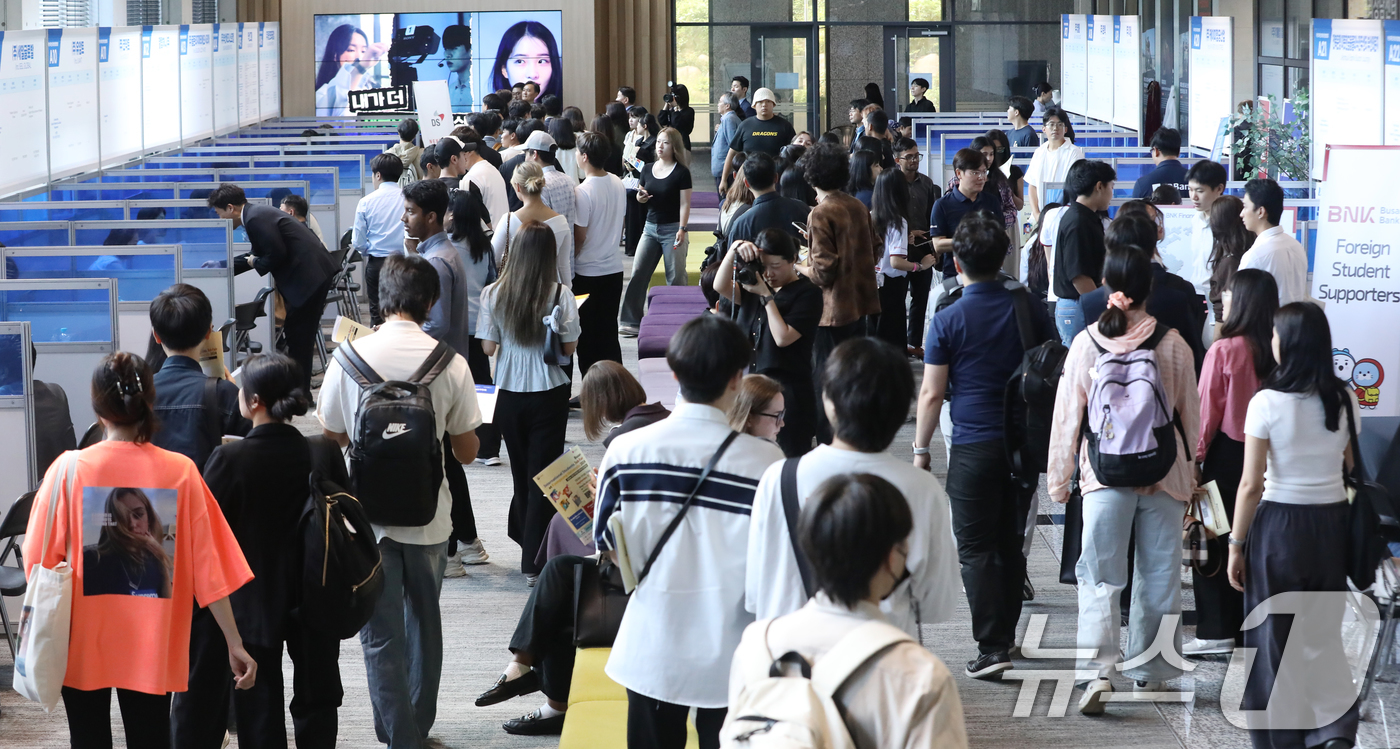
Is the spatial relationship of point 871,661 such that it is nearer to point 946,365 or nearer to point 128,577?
point 128,577

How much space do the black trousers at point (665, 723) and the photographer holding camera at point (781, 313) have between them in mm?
2312

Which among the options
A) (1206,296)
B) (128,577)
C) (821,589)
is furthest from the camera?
(1206,296)

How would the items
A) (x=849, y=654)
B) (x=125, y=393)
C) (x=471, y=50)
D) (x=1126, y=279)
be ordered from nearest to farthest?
(x=849, y=654)
(x=125, y=393)
(x=1126, y=279)
(x=471, y=50)

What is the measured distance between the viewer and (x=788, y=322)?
16.0 ft

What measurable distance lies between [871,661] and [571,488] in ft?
6.20

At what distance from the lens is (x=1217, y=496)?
405 centimetres

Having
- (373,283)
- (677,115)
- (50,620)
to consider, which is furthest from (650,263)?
(50,620)

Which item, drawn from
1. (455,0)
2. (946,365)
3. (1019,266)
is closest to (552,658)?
(946,365)

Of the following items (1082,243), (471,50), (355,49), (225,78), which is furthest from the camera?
(355,49)

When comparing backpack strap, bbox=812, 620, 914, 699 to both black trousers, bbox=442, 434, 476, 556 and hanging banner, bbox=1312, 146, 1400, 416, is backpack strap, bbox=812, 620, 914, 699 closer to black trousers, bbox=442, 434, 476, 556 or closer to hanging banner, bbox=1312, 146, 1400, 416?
black trousers, bbox=442, 434, 476, 556

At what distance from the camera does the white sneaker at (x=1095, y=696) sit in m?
4.08

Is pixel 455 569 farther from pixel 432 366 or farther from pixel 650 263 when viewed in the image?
pixel 650 263

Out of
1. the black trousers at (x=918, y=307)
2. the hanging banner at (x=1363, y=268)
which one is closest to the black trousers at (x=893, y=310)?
the black trousers at (x=918, y=307)

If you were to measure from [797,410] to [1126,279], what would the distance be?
1.60m
